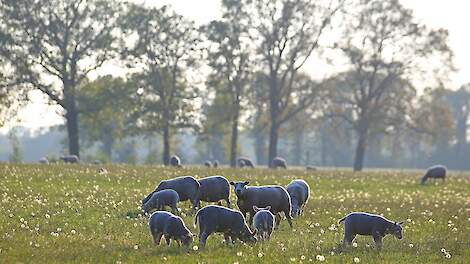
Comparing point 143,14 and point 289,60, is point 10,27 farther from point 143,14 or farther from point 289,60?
point 289,60

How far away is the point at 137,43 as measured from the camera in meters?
57.9

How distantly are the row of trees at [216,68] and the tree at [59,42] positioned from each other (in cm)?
8

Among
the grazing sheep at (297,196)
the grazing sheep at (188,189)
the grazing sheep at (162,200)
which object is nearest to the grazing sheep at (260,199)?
the grazing sheep at (162,200)

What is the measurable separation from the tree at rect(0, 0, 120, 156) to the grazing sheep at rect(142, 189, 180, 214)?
35515 millimetres

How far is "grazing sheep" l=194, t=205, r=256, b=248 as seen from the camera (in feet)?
45.5

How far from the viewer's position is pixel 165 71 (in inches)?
2463

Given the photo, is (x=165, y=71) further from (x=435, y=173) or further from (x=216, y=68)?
(x=435, y=173)

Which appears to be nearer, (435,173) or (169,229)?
(169,229)

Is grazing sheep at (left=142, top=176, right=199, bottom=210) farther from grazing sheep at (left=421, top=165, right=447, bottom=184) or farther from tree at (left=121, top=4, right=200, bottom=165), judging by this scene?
tree at (left=121, top=4, right=200, bottom=165)

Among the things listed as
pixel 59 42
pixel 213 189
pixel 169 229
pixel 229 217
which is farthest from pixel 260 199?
pixel 59 42

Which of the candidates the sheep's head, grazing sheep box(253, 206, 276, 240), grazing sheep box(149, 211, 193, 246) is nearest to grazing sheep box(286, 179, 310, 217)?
the sheep's head

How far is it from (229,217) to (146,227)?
11.8 feet

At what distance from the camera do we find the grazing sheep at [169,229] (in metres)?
13.9

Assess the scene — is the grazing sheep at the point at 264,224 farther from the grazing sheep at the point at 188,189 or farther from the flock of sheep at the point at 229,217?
the grazing sheep at the point at 188,189
